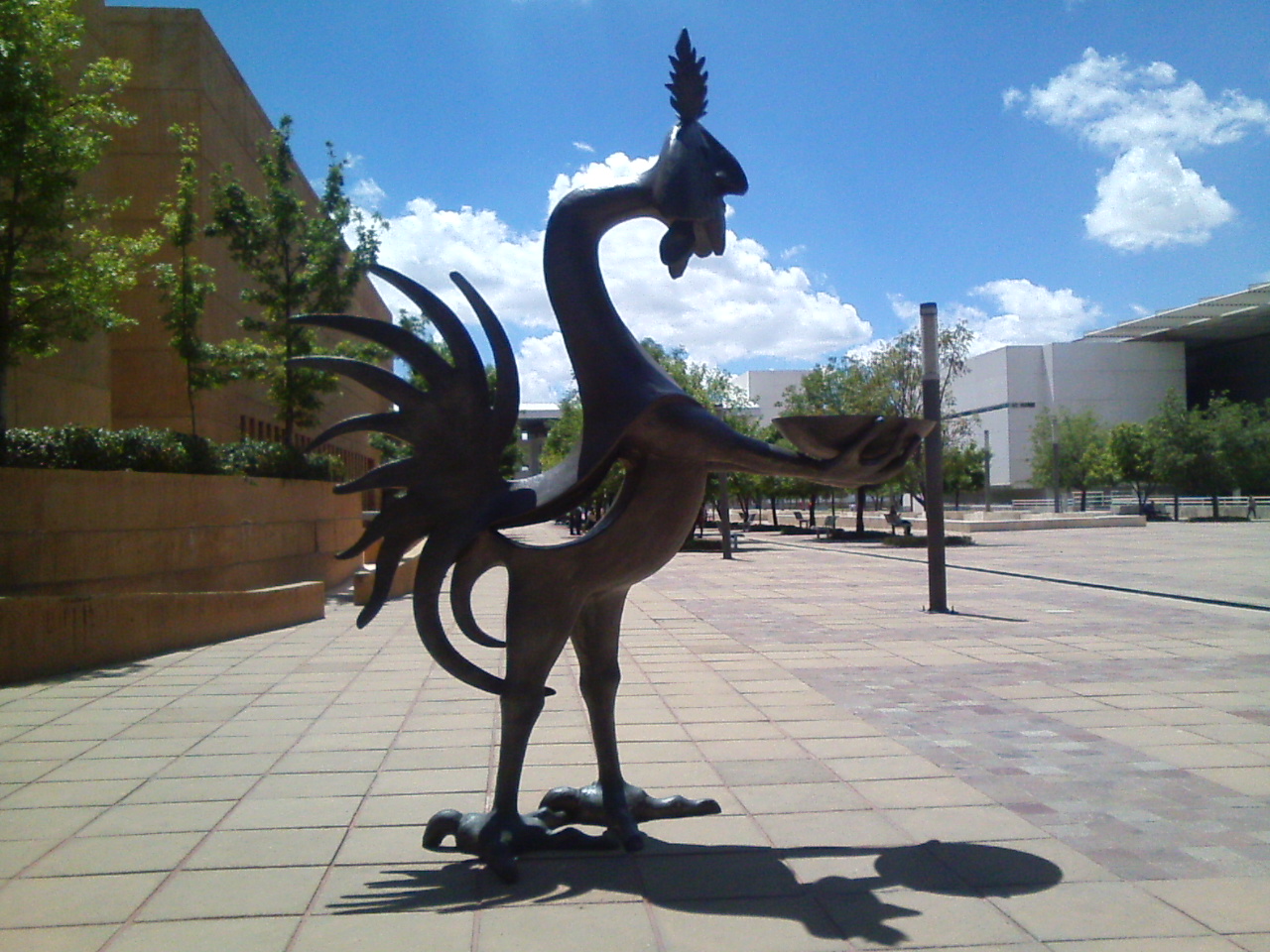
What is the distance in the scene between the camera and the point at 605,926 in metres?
3.57

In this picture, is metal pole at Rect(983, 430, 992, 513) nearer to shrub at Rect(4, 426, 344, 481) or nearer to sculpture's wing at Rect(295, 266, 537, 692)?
shrub at Rect(4, 426, 344, 481)

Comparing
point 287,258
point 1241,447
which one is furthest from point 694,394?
point 1241,447

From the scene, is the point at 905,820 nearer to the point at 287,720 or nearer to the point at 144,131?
the point at 287,720

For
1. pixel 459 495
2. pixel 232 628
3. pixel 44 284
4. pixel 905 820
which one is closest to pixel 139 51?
pixel 44 284

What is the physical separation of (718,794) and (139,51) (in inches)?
846

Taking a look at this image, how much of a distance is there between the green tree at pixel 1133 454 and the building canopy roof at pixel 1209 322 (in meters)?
9.41

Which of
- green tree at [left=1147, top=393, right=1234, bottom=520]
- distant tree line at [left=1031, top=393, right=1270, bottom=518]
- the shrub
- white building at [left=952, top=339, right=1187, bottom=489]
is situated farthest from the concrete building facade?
white building at [left=952, top=339, right=1187, bottom=489]

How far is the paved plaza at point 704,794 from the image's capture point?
3.60m

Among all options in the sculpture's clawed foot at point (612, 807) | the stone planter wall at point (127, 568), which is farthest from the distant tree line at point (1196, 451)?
the sculpture's clawed foot at point (612, 807)

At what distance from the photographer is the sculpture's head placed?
4352 mm

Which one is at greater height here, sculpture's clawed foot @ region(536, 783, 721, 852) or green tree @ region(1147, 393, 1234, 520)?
green tree @ region(1147, 393, 1234, 520)

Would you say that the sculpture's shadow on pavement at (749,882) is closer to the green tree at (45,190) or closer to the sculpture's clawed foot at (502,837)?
the sculpture's clawed foot at (502,837)

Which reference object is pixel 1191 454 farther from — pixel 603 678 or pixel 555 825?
pixel 555 825

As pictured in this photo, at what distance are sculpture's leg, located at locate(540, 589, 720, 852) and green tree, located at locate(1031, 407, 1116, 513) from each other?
192 ft
